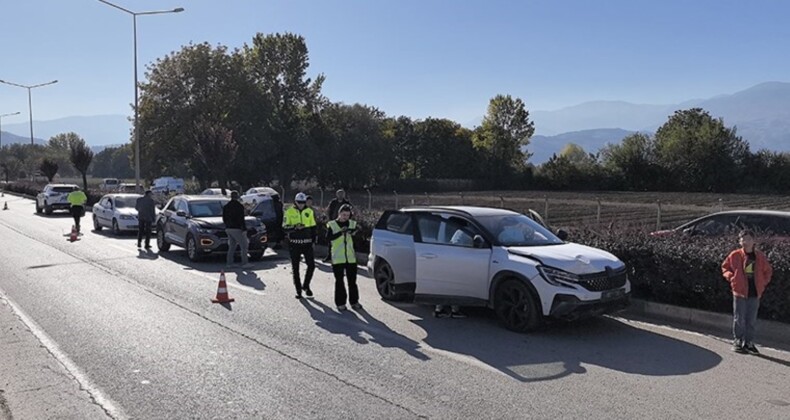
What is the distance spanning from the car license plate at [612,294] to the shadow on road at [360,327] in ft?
7.83

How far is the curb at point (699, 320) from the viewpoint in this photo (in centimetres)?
773

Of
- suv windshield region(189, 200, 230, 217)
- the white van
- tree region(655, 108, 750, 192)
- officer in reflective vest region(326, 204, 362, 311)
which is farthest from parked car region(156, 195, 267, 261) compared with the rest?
tree region(655, 108, 750, 192)

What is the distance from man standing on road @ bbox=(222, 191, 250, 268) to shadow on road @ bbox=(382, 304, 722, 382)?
6.64 meters

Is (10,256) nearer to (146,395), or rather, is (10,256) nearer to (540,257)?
(146,395)

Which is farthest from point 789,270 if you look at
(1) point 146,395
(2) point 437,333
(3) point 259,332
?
(1) point 146,395

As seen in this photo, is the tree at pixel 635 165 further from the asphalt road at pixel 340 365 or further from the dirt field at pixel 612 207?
the asphalt road at pixel 340 365

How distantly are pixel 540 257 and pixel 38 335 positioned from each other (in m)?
6.42

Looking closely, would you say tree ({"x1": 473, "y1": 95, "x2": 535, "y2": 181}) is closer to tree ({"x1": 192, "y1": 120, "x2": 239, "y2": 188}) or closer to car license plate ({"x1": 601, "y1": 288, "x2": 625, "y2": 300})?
tree ({"x1": 192, "y1": 120, "x2": 239, "y2": 188})

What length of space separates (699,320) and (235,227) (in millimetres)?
9600

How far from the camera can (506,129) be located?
93750 millimetres

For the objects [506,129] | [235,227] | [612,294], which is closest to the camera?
[612,294]

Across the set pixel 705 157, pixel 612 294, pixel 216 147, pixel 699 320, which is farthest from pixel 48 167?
pixel 705 157

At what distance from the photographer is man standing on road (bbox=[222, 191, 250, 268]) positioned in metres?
14.1

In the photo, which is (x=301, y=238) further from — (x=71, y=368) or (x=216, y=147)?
(x=216, y=147)
